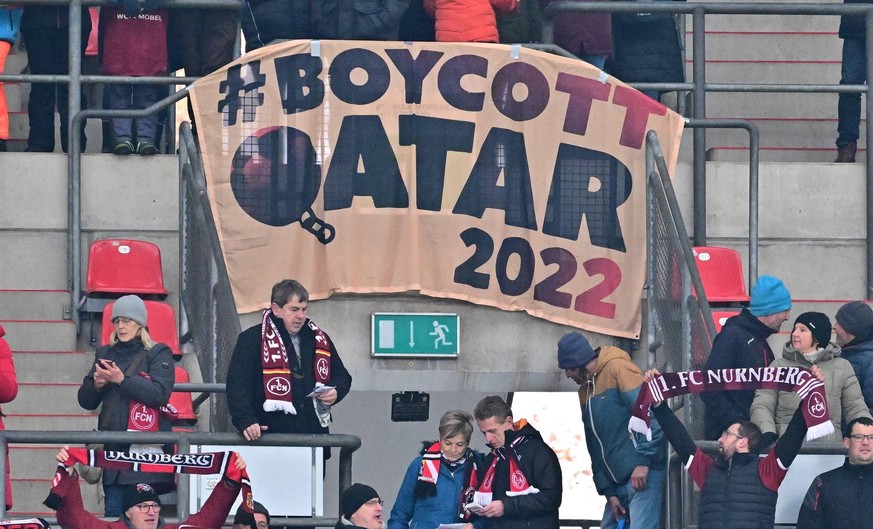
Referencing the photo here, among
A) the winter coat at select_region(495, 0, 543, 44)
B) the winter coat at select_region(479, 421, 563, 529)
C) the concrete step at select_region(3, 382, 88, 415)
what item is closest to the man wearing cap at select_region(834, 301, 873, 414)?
the winter coat at select_region(479, 421, 563, 529)

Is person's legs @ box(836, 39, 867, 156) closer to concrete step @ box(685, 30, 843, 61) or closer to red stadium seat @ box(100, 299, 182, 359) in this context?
concrete step @ box(685, 30, 843, 61)

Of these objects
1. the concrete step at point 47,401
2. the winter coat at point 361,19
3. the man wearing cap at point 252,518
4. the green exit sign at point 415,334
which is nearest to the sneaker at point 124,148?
the winter coat at point 361,19

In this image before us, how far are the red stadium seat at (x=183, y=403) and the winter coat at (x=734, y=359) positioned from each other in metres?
3.21

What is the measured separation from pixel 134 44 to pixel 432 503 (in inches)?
184

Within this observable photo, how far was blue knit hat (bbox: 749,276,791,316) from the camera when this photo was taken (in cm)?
1022

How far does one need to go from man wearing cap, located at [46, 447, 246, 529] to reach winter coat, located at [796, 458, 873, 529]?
8.79 feet

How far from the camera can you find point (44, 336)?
12.6 m

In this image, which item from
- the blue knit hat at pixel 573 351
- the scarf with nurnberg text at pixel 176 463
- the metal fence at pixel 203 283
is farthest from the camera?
the metal fence at pixel 203 283

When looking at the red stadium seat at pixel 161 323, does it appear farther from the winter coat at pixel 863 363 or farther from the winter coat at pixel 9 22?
the winter coat at pixel 863 363

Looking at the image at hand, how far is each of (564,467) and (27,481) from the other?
633 cm

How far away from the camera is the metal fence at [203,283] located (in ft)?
36.9

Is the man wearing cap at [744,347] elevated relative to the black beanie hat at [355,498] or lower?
elevated

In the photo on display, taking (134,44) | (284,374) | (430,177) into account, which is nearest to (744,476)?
(284,374)

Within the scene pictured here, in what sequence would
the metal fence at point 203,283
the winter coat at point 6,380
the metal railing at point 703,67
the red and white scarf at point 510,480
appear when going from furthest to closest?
the metal railing at point 703,67 < the metal fence at point 203,283 < the red and white scarf at point 510,480 < the winter coat at point 6,380
